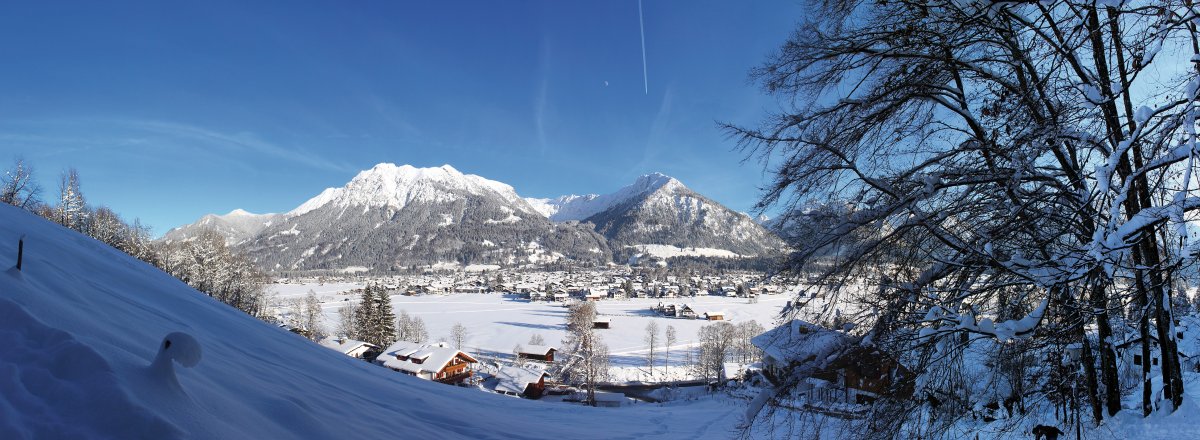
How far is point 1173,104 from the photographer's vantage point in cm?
216

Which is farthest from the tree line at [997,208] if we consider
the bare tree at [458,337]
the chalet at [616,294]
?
the chalet at [616,294]

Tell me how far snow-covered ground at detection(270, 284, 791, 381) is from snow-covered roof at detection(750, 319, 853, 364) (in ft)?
95.5

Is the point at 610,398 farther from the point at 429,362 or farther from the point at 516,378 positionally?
the point at 429,362

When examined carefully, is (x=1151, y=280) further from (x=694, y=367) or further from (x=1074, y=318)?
(x=694, y=367)

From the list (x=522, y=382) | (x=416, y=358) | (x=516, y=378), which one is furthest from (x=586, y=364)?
(x=416, y=358)

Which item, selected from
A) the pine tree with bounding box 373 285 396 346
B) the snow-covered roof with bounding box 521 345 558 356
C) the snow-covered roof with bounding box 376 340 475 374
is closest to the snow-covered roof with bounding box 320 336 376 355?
the pine tree with bounding box 373 285 396 346

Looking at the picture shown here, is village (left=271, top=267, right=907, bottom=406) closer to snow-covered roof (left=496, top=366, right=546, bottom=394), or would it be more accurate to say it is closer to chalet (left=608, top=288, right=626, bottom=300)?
snow-covered roof (left=496, top=366, right=546, bottom=394)

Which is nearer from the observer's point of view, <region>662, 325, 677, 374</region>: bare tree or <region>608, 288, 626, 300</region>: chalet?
<region>662, 325, 677, 374</region>: bare tree

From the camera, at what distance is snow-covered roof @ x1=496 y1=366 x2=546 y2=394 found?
87.6ft

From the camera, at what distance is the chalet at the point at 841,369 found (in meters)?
2.87

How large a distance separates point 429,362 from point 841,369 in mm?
29914

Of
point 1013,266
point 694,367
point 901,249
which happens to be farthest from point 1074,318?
point 694,367

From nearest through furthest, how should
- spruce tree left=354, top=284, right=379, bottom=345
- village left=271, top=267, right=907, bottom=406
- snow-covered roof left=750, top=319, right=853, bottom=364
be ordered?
1. snow-covered roof left=750, top=319, right=853, bottom=364
2. village left=271, top=267, right=907, bottom=406
3. spruce tree left=354, top=284, right=379, bottom=345

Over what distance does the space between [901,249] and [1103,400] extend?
A: 11.5ft
